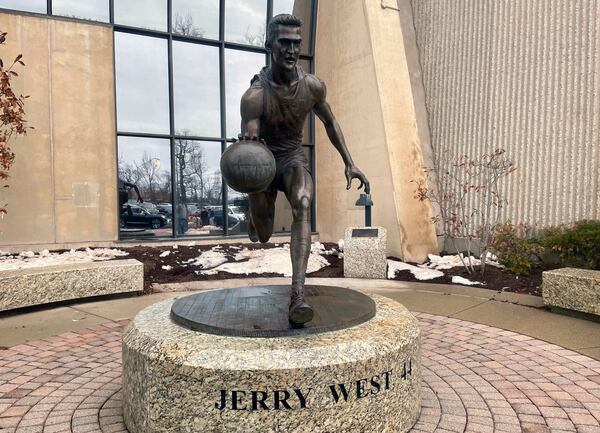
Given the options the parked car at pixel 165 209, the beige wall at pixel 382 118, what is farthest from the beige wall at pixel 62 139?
the beige wall at pixel 382 118

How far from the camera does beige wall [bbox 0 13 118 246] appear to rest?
1062 cm

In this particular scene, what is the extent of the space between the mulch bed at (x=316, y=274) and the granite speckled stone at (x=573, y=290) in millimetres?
1205

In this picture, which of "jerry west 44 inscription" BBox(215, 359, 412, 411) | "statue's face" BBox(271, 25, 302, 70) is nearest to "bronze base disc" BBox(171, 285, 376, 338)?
"jerry west 44 inscription" BBox(215, 359, 412, 411)

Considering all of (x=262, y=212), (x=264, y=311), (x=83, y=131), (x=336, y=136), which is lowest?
(x=264, y=311)

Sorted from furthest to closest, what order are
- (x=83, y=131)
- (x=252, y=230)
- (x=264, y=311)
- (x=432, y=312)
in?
(x=83, y=131) < (x=432, y=312) < (x=252, y=230) < (x=264, y=311)

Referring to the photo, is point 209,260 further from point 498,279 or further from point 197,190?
point 498,279

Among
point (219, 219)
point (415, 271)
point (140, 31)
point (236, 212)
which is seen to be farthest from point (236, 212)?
point (415, 271)

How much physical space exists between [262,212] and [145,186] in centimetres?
888

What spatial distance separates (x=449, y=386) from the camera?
12.3ft

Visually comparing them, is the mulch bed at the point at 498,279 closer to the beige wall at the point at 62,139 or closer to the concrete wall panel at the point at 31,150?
the beige wall at the point at 62,139

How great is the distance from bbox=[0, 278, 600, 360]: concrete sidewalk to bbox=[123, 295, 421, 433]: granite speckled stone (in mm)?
2536

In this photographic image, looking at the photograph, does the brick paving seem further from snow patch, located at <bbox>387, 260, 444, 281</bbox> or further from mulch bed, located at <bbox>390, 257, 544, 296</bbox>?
snow patch, located at <bbox>387, 260, 444, 281</bbox>

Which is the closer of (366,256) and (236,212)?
(366,256)

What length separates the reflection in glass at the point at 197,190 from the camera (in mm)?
12742
